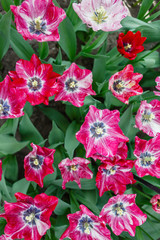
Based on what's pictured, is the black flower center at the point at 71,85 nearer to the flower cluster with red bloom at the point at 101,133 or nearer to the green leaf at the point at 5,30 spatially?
the flower cluster with red bloom at the point at 101,133

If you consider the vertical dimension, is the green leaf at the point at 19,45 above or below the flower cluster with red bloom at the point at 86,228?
above

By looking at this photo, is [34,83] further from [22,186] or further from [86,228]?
[86,228]

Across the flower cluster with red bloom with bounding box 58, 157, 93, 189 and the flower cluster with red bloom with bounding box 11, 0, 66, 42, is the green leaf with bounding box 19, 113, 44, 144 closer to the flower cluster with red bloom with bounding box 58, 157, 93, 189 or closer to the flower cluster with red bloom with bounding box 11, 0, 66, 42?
the flower cluster with red bloom with bounding box 58, 157, 93, 189

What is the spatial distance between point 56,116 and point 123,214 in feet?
2.14

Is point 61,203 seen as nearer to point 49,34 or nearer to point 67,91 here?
point 67,91

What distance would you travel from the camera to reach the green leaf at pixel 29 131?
1292 mm

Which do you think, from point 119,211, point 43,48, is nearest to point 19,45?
point 43,48

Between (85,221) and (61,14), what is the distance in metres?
0.89

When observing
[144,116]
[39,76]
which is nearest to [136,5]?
[144,116]

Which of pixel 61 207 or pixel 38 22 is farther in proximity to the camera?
pixel 61 207

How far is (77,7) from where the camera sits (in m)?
1.13

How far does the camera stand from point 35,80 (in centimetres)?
123

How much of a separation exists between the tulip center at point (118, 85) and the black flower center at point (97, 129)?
18 centimetres

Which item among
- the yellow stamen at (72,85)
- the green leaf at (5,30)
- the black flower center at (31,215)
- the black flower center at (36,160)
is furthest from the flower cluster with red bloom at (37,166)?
the green leaf at (5,30)
